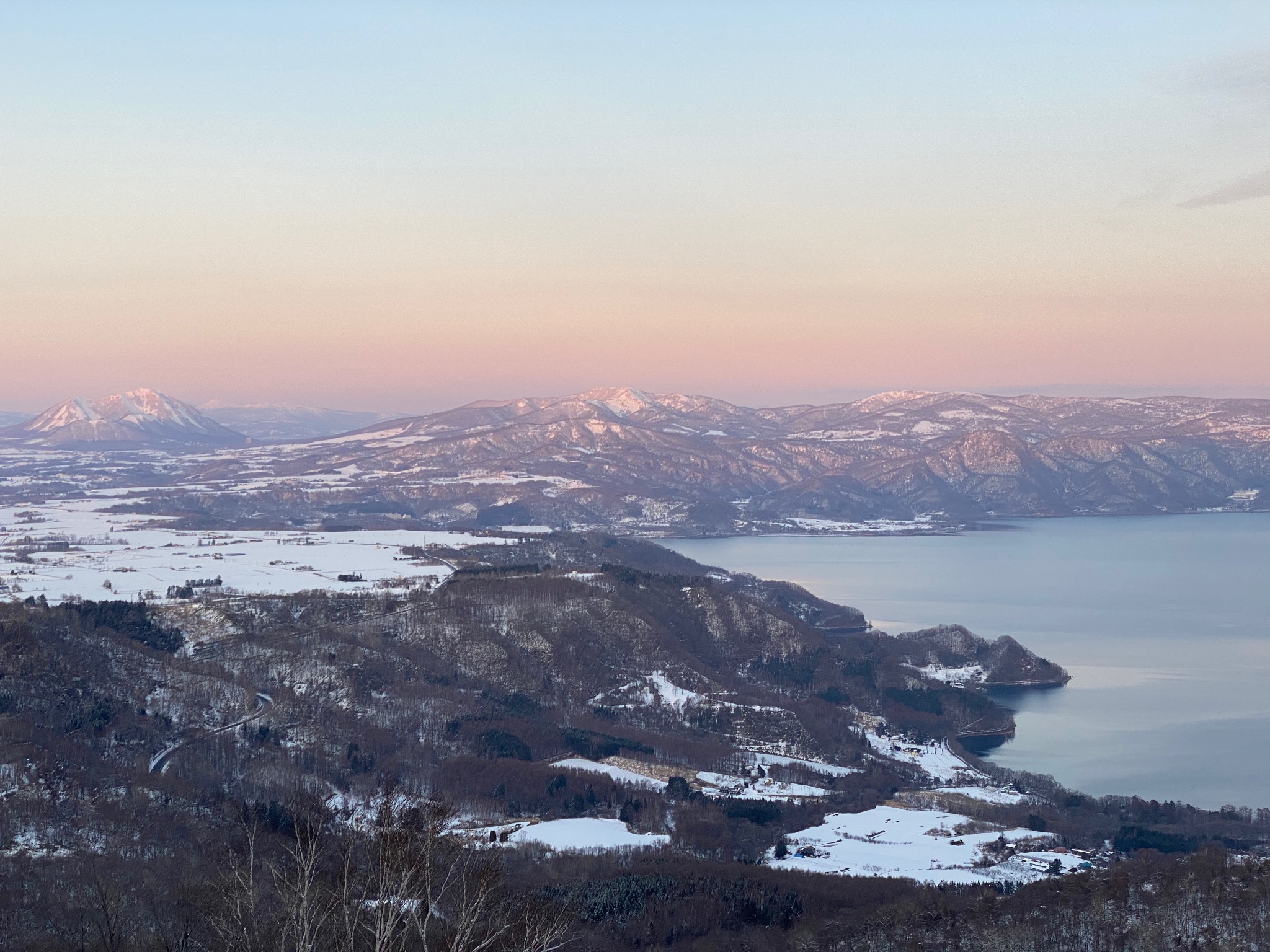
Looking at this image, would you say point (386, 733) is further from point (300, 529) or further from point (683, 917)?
point (300, 529)

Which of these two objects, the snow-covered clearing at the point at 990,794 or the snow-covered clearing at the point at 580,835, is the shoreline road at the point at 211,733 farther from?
the snow-covered clearing at the point at 990,794

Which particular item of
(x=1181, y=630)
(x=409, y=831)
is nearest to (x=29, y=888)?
(x=409, y=831)

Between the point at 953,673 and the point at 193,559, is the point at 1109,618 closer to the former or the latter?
the point at 953,673

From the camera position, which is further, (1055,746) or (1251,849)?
(1055,746)

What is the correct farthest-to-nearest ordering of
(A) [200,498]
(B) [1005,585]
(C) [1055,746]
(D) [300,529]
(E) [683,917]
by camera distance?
1. (A) [200,498]
2. (D) [300,529]
3. (B) [1005,585]
4. (C) [1055,746]
5. (E) [683,917]

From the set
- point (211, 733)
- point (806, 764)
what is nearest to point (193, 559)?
point (211, 733)
